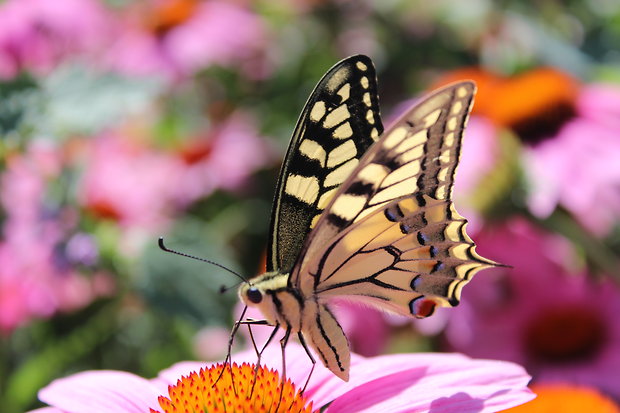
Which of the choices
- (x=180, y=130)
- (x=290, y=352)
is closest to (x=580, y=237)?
(x=290, y=352)

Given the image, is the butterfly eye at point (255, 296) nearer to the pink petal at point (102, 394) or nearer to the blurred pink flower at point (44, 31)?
the pink petal at point (102, 394)

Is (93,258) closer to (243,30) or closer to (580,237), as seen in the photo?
(580,237)

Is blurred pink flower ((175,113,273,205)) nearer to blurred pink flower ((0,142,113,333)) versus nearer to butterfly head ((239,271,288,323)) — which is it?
blurred pink flower ((0,142,113,333))

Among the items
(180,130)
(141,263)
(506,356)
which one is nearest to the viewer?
(506,356)

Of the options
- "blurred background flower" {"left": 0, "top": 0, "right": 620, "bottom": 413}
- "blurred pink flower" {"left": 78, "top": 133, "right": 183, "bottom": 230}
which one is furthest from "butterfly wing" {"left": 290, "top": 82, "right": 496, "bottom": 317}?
"blurred pink flower" {"left": 78, "top": 133, "right": 183, "bottom": 230}

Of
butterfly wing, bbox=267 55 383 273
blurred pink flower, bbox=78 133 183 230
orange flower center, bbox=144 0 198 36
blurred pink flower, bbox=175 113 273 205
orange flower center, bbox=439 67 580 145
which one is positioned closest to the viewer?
butterfly wing, bbox=267 55 383 273

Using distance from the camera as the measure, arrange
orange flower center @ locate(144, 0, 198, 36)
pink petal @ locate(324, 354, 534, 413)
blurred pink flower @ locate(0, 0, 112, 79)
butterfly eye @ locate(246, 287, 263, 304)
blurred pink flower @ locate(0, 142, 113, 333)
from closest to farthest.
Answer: pink petal @ locate(324, 354, 534, 413) → butterfly eye @ locate(246, 287, 263, 304) → blurred pink flower @ locate(0, 142, 113, 333) → blurred pink flower @ locate(0, 0, 112, 79) → orange flower center @ locate(144, 0, 198, 36)

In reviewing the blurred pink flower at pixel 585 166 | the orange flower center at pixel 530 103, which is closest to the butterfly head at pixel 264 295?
the blurred pink flower at pixel 585 166

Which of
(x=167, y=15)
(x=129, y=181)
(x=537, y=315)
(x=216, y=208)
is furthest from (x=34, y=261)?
(x=167, y=15)
